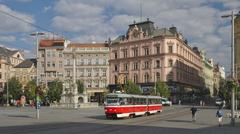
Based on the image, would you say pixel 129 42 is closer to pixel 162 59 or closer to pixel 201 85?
pixel 162 59

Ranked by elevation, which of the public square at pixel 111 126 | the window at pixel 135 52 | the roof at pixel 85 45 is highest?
the roof at pixel 85 45

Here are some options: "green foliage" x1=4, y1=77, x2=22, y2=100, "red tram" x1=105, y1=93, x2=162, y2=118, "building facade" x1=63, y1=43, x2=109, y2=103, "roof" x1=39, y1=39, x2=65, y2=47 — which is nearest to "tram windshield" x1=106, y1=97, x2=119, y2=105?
"red tram" x1=105, y1=93, x2=162, y2=118

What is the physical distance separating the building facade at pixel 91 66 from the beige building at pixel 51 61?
1947 mm

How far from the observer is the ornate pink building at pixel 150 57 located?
11800 cm

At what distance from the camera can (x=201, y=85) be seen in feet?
529

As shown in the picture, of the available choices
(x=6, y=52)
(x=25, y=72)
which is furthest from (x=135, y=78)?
(x=6, y=52)

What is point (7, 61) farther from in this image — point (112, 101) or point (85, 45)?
point (112, 101)

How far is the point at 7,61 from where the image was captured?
132875 millimetres

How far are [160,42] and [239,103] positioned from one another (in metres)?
45.0

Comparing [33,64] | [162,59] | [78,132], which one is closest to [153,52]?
[162,59]

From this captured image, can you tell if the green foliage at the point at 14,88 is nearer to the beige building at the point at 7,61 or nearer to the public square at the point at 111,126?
the beige building at the point at 7,61

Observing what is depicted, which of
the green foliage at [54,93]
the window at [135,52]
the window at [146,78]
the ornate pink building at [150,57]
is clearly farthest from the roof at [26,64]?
the window at [146,78]

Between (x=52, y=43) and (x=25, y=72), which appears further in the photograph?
(x=25, y=72)

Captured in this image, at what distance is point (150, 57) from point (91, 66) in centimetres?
1893
